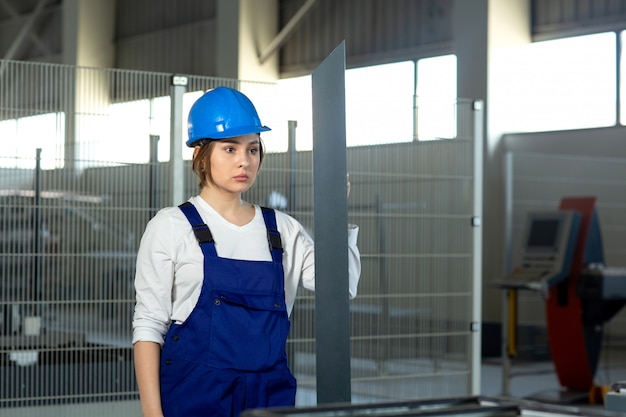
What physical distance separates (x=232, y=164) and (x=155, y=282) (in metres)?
0.28

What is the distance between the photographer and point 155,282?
1.95 meters

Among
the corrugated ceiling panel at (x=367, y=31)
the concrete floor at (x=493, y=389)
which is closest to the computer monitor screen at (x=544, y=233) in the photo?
the concrete floor at (x=493, y=389)

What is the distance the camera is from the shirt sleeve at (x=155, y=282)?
195cm

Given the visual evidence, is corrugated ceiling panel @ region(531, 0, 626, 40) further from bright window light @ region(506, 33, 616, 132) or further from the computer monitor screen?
the computer monitor screen

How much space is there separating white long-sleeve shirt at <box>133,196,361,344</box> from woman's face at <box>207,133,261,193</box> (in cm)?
7

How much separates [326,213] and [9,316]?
12.0ft

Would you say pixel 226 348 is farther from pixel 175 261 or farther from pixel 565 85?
pixel 565 85

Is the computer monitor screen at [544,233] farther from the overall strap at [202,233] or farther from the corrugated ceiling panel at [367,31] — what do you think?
the overall strap at [202,233]

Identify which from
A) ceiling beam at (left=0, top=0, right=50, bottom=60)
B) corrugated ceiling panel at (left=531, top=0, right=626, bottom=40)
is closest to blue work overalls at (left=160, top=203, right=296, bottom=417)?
corrugated ceiling panel at (left=531, top=0, right=626, bottom=40)

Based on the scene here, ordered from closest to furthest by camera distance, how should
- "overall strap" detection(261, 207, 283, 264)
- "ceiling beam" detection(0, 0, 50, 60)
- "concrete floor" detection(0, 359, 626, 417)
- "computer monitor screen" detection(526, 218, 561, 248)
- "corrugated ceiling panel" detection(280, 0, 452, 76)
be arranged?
"overall strap" detection(261, 207, 283, 264) < "concrete floor" detection(0, 359, 626, 417) < "computer monitor screen" detection(526, 218, 561, 248) < "corrugated ceiling panel" detection(280, 0, 452, 76) < "ceiling beam" detection(0, 0, 50, 60)

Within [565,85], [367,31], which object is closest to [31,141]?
[565,85]

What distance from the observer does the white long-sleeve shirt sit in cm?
195

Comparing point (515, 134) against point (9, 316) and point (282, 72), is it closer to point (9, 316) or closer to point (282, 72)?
point (282, 72)

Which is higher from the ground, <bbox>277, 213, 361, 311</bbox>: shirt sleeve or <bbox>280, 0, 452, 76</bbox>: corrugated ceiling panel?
<bbox>280, 0, 452, 76</bbox>: corrugated ceiling panel
